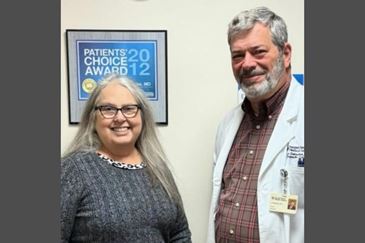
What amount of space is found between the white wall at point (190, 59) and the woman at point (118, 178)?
9.7 inches

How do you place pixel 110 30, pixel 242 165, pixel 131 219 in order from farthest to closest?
pixel 110 30
pixel 242 165
pixel 131 219

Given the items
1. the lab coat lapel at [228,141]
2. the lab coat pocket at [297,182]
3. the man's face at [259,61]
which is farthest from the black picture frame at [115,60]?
the lab coat pocket at [297,182]

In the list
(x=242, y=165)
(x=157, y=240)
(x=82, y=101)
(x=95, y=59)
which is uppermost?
(x=95, y=59)

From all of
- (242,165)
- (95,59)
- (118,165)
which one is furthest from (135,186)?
(95,59)

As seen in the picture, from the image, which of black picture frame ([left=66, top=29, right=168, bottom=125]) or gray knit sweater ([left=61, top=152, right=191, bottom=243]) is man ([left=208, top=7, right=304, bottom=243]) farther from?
black picture frame ([left=66, top=29, right=168, bottom=125])

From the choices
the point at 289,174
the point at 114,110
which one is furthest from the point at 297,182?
the point at 114,110

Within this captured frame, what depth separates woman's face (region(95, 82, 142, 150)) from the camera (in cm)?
150

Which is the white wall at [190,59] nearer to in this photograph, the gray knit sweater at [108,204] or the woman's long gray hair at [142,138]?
the woman's long gray hair at [142,138]

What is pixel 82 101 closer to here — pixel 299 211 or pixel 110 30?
pixel 110 30

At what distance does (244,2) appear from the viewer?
6.03 feet

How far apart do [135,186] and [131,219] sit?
131 millimetres

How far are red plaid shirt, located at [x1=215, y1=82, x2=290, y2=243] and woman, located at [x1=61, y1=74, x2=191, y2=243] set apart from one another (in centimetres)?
20

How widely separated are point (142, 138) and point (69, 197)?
15.7 inches

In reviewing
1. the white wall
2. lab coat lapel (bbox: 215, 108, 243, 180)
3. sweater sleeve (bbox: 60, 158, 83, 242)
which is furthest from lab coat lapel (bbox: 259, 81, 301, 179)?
sweater sleeve (bbox: 60, 158, 83, 242)
